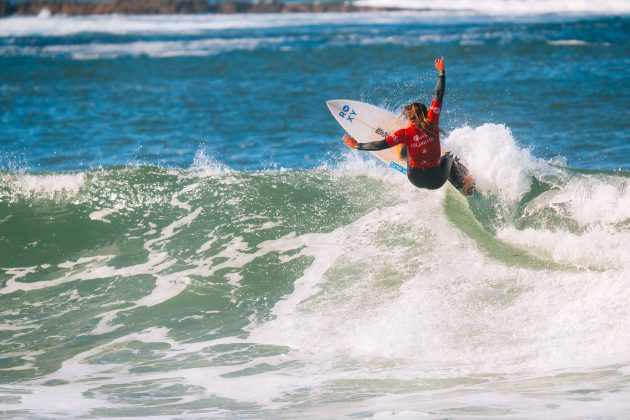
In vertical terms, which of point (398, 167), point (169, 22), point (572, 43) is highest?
point (169, 22)

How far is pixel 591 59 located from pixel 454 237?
22.2 metres

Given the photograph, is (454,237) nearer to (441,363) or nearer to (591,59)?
(441,363)

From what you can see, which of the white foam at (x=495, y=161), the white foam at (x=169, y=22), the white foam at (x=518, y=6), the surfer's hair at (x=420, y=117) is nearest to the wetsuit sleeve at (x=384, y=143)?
the surfer's hair at (x=420, y=117)

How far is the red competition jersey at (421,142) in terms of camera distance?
34.3ft

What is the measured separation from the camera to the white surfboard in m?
12.3

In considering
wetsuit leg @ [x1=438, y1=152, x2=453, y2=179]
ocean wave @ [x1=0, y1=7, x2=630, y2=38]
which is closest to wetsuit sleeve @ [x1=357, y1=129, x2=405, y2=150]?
A: wetsuit leg @ [x1=438, y1=152, x2=453, y2=179]

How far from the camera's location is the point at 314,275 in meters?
10.9

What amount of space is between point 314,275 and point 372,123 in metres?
2.60

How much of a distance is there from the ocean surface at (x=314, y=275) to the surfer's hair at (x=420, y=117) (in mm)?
1337

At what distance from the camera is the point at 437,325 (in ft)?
29.8

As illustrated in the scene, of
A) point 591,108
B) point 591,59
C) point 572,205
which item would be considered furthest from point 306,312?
point 591,59

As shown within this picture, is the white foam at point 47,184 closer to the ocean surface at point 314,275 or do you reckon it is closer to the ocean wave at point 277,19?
the ocean surface at point 314,275

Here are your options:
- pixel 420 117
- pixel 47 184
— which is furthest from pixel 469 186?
pixel 47 184

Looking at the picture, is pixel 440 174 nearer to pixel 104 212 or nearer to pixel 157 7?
pixel 104 212
